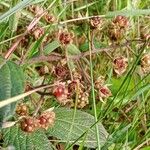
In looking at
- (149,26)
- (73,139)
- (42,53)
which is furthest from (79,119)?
(149,26)

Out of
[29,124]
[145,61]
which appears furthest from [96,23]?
[29,124]

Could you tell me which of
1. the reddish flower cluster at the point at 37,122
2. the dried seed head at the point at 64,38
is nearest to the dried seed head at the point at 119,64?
the dried seed head at the point at 64,38

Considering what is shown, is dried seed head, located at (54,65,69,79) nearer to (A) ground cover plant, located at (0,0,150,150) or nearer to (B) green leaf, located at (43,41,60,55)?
(A) ground cover plant, located at (0,0,150,150)

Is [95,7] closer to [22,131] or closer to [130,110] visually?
[130,110]

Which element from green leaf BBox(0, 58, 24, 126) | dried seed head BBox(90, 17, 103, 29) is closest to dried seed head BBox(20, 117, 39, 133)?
green leaf BBox(0, 58, 24, 126)

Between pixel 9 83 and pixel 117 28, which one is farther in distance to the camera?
pixel 117 28

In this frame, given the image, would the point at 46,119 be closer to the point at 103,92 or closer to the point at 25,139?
the point at 25,139
